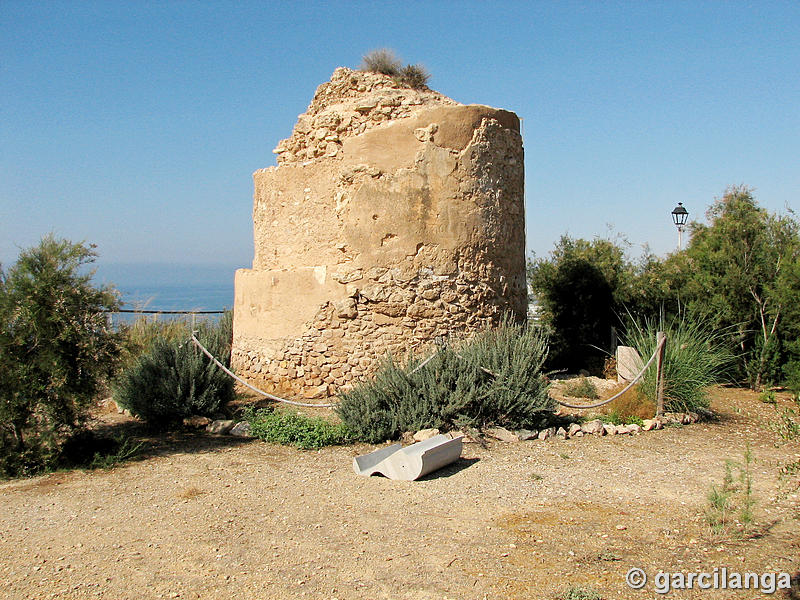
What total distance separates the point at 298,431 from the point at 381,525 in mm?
2752

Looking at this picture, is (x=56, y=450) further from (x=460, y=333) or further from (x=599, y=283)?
(x=599, y=283)

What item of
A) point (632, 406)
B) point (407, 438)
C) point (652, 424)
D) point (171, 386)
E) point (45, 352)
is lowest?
point (407, 438)

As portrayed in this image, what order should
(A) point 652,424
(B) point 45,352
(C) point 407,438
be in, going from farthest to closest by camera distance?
(A) point 652,424 → (C) point 407,438 → (B) point 45,352

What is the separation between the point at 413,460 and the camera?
5.84 m

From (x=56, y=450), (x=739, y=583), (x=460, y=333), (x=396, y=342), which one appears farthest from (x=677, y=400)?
(x=56, y=450)

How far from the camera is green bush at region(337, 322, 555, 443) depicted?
7.27 meters

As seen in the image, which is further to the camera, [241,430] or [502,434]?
[241,430]

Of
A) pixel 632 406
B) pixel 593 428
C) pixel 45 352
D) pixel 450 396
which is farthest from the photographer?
pixel 632 406

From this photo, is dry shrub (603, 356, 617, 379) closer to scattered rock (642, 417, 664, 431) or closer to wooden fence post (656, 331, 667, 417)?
wooden fence post (656, 331, 667, 417)

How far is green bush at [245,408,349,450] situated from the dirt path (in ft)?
0.60

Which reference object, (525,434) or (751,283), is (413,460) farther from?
(751,283)

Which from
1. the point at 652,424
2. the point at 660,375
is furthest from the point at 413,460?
the point at 660,375

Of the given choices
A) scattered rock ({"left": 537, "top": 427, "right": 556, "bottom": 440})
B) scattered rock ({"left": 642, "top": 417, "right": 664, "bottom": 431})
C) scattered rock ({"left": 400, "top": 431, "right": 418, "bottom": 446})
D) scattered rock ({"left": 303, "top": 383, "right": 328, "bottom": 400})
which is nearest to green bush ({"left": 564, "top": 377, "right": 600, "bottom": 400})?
scattered rock ({"left": 642, "top": 417, "right": 664, "bottom": 431})

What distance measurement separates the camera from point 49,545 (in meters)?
4.43
